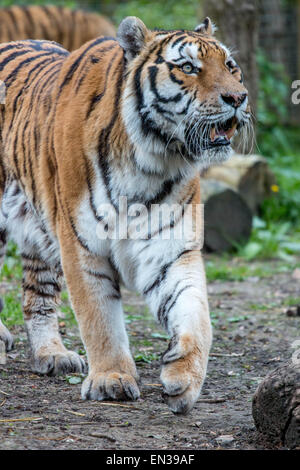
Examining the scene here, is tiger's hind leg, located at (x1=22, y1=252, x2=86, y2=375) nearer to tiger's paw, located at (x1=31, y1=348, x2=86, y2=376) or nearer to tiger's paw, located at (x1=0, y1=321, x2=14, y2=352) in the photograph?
tiger's paw, located at (x1=31, y1=348, x2=86, y2=376)

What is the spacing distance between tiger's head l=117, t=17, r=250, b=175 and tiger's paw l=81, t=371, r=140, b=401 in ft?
2.97

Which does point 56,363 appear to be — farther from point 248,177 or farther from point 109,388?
point 248,177

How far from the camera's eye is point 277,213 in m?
7.52

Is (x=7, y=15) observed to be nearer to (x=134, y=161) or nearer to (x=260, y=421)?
(x=134, y=161)

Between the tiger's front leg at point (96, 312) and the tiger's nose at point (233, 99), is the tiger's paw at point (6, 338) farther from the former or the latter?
the tiger's nose at point (233, 99)

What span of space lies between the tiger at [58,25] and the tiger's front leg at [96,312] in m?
6.15

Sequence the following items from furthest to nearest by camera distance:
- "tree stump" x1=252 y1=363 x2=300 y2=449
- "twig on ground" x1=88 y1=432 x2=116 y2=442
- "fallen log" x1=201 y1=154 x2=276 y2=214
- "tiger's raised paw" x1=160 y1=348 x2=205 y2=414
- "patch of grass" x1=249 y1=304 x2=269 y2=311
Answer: "fallen log" x1=201 y1=154 x2=276 y2=214 < "patch of grass" x1=249 y1=304 x2=269 y2=311 < "tiger's raised paw" x1=160 y1=348 x2=205 y2=414 < "twig on ground" x1=88 y1=432 x2=116 y2=442 < "tree stump" x1=252 y1=363 x2=300 y2=449

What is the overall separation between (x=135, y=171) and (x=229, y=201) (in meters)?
3.50

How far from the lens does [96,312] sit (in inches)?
131

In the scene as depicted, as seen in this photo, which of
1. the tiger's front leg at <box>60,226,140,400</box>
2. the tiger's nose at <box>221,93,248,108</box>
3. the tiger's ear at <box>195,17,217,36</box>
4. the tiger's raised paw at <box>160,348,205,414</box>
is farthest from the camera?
the tiger's ear at <box>195,17,217,36</box>

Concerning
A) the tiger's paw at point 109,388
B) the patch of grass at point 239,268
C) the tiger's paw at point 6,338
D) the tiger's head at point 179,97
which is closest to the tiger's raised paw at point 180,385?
the tiger's paw at point 109,388

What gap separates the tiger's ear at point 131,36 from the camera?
321 cm

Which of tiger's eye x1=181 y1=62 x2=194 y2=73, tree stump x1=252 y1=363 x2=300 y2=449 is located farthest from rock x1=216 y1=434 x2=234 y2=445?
tiger's eye x1=181 y1=62 x2=194 y2=73

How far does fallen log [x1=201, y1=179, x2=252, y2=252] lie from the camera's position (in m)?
6.57
